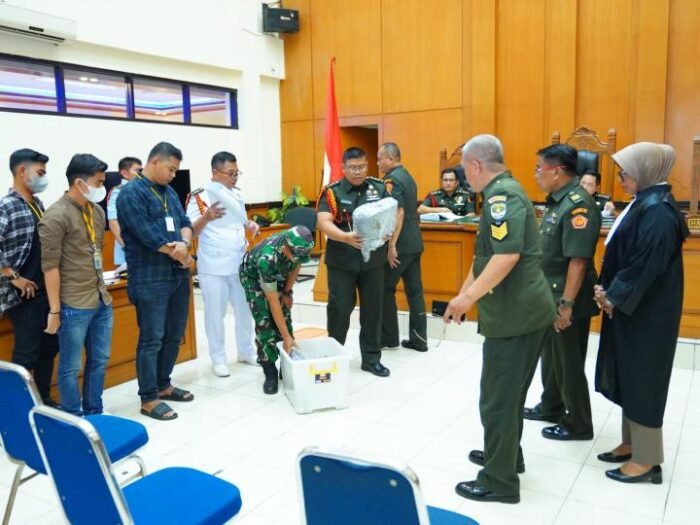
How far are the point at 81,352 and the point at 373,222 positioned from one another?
1.71m

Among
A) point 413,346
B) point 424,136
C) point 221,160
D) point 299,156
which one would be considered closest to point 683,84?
point 424,136

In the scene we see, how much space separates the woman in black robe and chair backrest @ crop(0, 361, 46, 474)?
211 cm

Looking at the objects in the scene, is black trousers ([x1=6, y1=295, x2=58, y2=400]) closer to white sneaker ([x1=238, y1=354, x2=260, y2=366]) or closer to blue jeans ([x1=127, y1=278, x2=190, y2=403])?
blue jeans ([x1=127, y1=278, x2=190, y2=403])

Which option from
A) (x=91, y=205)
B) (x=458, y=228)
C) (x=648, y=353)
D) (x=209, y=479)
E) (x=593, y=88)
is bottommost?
(x=209, y=479)

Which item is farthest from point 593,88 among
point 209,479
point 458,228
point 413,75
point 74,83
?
point 209,479

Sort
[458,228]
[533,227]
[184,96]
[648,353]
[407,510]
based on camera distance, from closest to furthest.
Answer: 1. [407,510]
2. [533,227]
3. [648,353]
4. [458,228]
5. [184,96]

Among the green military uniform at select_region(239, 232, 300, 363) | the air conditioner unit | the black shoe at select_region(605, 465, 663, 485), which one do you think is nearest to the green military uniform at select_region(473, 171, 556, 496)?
the black shoe at select_region(605, 465, 663, 485)

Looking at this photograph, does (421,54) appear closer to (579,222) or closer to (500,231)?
(579,222)

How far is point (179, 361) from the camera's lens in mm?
4242

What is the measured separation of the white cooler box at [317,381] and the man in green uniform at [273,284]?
0.52 ft

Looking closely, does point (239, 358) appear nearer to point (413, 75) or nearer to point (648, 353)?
point (648, 353)

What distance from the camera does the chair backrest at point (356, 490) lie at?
114 centimetres

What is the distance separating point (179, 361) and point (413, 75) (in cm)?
529

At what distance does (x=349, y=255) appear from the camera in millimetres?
3662
